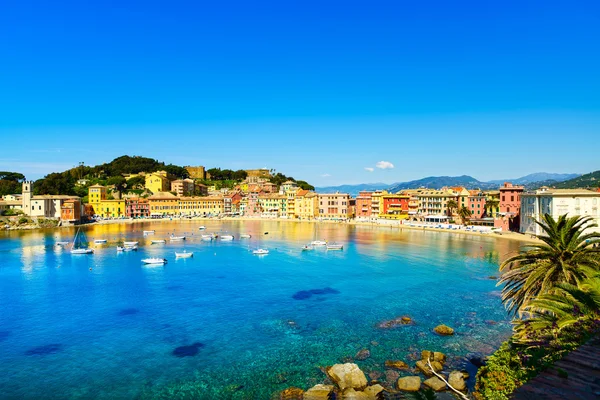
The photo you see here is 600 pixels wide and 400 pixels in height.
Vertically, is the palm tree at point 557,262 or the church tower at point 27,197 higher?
the church tower at point 27,197

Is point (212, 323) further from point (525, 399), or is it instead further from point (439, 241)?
point (439, 241)

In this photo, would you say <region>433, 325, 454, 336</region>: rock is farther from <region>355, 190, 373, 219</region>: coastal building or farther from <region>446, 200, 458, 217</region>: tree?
<region>355, 190, 373, 219</region>: coastal building

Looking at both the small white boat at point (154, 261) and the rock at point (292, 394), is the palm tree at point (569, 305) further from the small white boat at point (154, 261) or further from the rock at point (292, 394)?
the small white boat at point (154, 261)

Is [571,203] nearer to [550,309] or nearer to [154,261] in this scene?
[550,309]

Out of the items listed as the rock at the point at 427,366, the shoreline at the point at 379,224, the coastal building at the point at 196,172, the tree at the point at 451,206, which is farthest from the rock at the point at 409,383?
the coastal building at the point at 196,172

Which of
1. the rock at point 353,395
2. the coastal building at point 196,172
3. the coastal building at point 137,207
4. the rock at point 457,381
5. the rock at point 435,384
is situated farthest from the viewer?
the coastal building at point 196,172

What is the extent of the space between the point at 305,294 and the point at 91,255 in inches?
1478

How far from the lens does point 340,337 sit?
2370 cm

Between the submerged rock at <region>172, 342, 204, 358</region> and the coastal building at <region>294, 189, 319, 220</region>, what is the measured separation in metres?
97.9

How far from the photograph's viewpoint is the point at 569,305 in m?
12.3

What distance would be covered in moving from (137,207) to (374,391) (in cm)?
12332

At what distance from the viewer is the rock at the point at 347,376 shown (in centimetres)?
1725

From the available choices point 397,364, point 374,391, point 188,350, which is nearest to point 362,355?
point 397,364

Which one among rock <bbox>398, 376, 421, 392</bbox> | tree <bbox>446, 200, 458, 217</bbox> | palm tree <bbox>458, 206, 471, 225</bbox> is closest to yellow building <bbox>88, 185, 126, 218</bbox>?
tree <bbox>446, 200, 458, 217</bbox>
